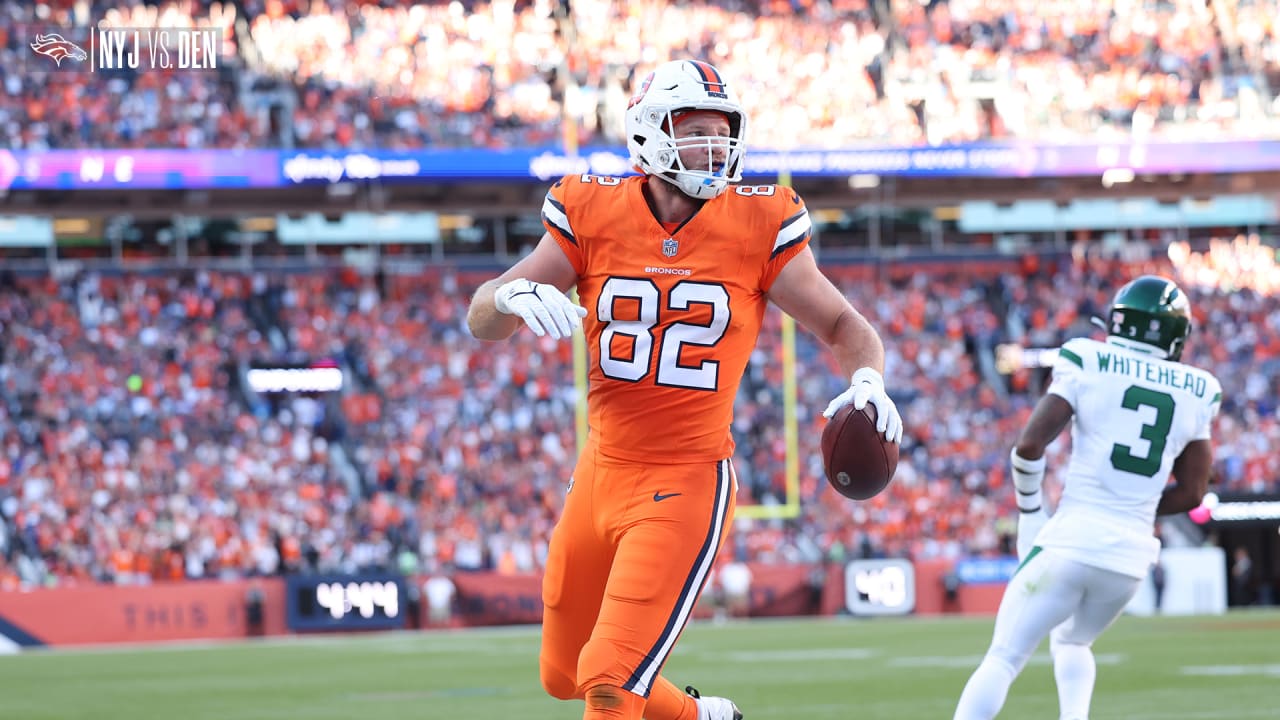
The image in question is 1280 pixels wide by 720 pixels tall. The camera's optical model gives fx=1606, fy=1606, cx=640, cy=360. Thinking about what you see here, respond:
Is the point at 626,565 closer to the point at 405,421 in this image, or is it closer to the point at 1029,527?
the point at 1029,527

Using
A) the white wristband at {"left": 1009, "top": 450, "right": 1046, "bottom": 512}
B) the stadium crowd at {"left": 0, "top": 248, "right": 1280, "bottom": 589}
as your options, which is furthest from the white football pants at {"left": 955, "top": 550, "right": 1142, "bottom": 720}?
the stadium crowd at {"left": 0, "top": 248, "right": 1280, "bottom": 589}

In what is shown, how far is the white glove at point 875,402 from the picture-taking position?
13.8ft

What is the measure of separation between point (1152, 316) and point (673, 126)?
2.07 metres

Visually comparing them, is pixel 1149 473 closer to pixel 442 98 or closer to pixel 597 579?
pixel 597 579

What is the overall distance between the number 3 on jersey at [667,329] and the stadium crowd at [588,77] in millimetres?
18768

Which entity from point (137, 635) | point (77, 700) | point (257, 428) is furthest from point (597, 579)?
point (257, 428)

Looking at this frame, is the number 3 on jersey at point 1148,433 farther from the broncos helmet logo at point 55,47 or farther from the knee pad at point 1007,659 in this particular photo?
the broncos helmet logo at point 55,47

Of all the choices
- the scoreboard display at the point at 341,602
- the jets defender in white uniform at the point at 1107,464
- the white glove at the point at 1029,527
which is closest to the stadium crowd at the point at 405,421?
the scoreboard display at the point at 341,602

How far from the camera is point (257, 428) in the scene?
2227 cm

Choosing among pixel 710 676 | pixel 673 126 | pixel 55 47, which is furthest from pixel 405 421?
pixel 673 126

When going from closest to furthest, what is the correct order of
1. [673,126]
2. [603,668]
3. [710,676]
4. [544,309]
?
1. [544,309]
2. [603,668]
3. [673,126]
4. [710,676]

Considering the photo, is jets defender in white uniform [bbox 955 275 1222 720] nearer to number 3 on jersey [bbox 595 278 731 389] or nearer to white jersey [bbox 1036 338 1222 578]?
white jersey [bbox 1036 338 1222 578]

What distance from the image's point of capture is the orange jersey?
4.43 m

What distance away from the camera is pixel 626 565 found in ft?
14.1
